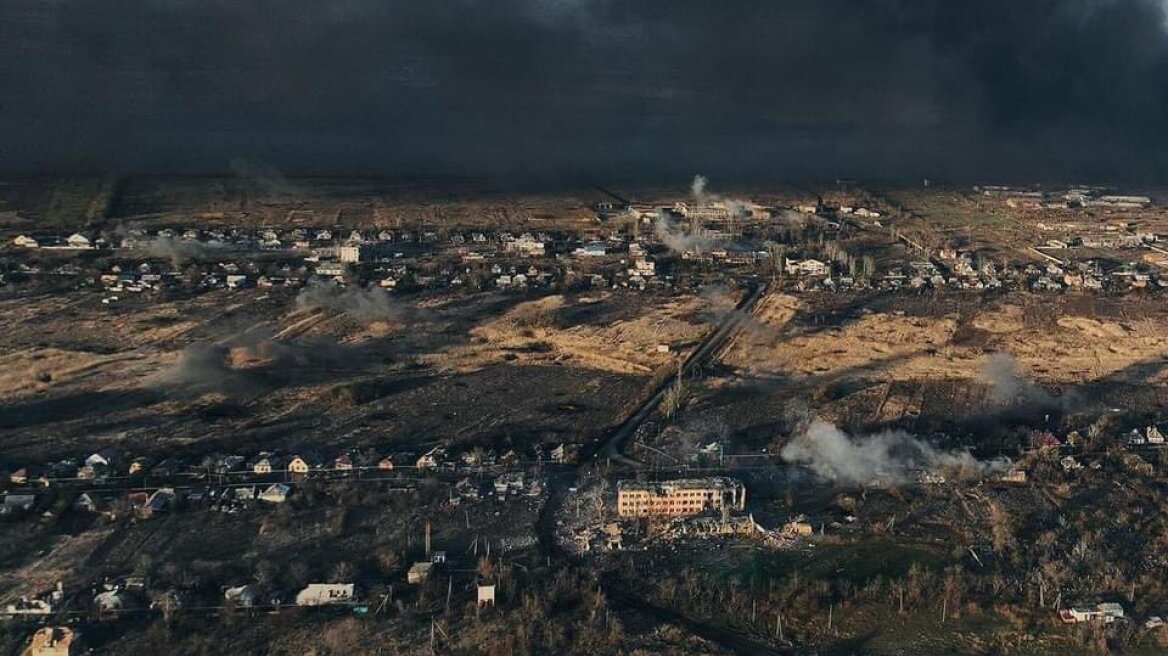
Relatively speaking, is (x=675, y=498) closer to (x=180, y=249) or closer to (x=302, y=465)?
(x=302, y=465)

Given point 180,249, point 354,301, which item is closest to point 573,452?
point 354,301

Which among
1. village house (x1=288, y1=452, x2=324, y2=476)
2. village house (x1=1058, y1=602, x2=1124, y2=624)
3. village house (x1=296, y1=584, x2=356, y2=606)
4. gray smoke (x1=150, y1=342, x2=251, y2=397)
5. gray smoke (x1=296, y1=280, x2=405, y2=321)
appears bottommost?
village house (x1=1058, y1=602, x2=1124, y2=624)

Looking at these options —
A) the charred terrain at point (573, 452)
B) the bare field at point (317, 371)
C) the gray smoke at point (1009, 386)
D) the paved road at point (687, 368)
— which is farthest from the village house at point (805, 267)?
the gray smoke at point (1009, 386)

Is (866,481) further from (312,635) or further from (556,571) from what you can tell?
(312,635)

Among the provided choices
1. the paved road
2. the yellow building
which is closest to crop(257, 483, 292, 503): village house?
the yellow building

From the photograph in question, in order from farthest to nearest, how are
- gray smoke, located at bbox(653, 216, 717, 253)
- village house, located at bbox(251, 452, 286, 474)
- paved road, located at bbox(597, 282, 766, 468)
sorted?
gray smoke, located at bbox(653, 216, 717, 253) → paved road, located at bbox(597, 282, 766, 468) → village house, located at bbox(251, 452, 286, 474)

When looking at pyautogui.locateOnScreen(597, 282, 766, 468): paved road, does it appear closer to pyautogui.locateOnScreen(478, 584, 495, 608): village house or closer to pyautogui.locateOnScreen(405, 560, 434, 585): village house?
pyautogui.locateOnScreen(405, 560, 434, 585): village house
